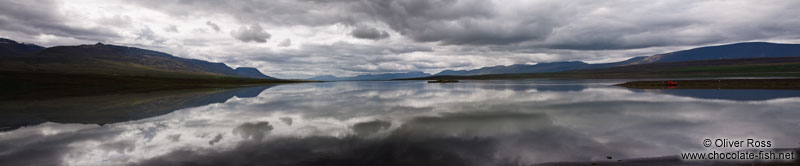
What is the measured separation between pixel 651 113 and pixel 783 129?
24.7 feet

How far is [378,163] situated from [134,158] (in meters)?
10.4

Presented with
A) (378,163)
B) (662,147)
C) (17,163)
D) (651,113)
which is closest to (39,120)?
(17,163)

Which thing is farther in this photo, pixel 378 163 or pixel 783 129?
pixel 783 129

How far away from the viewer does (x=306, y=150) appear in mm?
13180

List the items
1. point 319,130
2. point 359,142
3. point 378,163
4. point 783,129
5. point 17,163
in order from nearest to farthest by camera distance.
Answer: point 378,163
point 17,163
point 359,142
point 783,129
point 319,130

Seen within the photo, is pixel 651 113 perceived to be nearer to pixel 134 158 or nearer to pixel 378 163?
pixel 378 163

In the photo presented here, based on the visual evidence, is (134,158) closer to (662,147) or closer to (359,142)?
(359,142)

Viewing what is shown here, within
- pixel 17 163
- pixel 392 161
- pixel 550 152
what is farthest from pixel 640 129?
pixel 17 163

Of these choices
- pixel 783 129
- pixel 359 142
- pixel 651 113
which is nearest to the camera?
pixel 359 142

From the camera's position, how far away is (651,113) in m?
23.2

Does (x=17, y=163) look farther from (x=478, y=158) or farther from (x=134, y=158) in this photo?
(x=478, y=158)

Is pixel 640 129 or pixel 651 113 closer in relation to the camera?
pixel 640 129

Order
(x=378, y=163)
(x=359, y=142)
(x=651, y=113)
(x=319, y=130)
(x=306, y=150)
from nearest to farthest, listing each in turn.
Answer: (x=378, y=163)
(x=306, y=150)
(x=359, y=142)
(x=319, y=130)
(x=651, y=113)

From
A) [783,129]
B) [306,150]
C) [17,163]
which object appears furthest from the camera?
[783,129]
